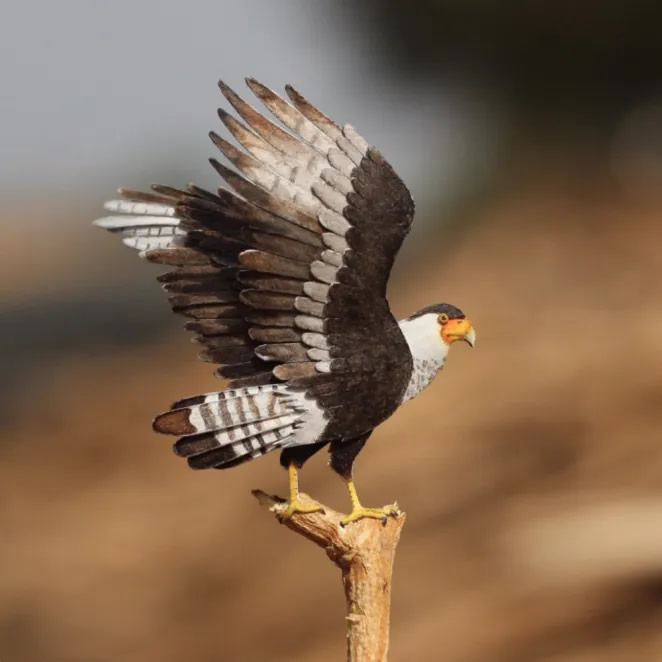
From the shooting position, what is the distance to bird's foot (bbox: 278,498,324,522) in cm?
318

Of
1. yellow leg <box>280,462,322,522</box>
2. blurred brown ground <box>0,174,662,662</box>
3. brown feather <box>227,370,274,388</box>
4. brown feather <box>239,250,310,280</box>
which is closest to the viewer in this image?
brown feather <box>239,250,310,280</box>

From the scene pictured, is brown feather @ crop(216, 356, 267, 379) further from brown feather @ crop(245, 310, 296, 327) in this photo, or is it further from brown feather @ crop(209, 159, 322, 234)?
brown feather @ crop(209, 159, 322, 234)

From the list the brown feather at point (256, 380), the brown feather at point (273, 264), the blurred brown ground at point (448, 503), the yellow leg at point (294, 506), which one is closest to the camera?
the brown feather at point (273, 264)

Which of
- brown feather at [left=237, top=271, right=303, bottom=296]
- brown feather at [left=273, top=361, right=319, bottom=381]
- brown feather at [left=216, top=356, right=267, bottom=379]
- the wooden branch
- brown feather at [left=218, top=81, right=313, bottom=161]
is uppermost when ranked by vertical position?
brown feather at [left=218, top=81, right=313, bottom=161]

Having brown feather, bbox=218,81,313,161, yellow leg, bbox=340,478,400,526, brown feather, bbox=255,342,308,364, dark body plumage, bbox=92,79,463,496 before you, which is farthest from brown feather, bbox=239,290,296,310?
yellow leg, bbox=340,478,400,526

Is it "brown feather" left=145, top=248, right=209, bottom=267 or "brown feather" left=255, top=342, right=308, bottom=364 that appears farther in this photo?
"brown feather" left=145, top=248, right=209, bottom=267

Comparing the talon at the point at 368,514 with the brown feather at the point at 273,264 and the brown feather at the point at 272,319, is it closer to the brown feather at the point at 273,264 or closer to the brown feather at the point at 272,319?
the brown feather at the point at 272,319

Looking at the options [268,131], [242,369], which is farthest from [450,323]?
[268,131]

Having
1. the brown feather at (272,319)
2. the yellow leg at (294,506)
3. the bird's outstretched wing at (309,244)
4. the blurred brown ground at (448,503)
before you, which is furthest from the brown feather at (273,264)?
the blurred brown ground at (448,503)

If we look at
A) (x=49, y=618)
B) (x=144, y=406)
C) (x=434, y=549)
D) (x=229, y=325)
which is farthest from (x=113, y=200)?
(x=144, y=406)

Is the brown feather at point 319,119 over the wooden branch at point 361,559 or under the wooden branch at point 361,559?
over

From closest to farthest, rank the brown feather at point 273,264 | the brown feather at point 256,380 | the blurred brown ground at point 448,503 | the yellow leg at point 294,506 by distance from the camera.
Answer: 1. the brown feather at point 273,264
2. the brown feather at point 256,380
3. the yellow leg at point 294,506
4. the blurred brown ground at point 448,503

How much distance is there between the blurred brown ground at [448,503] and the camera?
7715 mm

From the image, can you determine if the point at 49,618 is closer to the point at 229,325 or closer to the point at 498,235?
the point at 498,235
